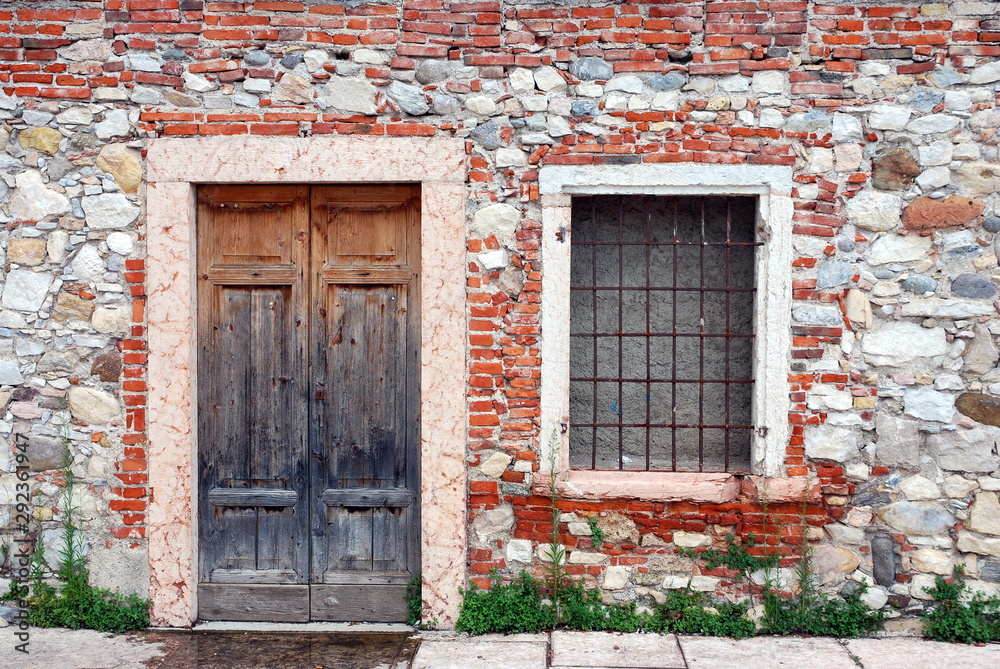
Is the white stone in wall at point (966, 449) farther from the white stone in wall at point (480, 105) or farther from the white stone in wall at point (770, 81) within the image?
the white stone in wall at point (480, 105)

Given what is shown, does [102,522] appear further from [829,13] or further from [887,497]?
[829,13]

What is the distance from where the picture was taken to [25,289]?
402 centimetres

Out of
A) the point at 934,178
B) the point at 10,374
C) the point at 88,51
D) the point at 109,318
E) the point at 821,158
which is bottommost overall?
the point at 10,374

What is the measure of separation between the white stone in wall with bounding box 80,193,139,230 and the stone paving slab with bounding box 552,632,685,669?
323cm

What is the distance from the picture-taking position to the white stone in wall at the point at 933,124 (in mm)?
3836

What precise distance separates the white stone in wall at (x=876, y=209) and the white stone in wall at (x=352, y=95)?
2626 mm

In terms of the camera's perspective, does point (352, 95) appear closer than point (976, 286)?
No

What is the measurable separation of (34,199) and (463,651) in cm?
A: 335

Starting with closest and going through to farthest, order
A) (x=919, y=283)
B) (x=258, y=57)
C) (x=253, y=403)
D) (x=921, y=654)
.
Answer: (x=921, y=654) → (x=919, y=283) → (x=258, y=57) → (x=253, y=403)

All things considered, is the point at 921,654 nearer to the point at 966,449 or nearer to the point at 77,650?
the point at 966,449

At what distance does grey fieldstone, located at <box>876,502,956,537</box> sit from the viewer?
3867mm

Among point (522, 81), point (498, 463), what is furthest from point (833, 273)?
point (498, 463)

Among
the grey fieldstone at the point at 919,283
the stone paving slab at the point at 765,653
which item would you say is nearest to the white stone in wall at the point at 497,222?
the grey fieldstone at the point at 919,283

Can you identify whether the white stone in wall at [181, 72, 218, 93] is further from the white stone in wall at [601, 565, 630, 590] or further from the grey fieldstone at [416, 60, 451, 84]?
the white stone in wall at [601, 565, 630, 590]
